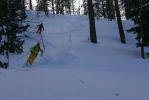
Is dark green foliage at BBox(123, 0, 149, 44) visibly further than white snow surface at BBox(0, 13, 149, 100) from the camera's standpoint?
Yes

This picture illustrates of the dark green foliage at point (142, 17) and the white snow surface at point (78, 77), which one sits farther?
the dark green foliage at point (142, 17)

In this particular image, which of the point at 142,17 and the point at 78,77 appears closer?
the point at 78,77

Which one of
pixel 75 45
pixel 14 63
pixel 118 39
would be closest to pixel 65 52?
pixel 75 45

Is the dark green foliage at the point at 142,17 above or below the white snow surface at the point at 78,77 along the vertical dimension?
above

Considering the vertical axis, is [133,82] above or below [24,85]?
below

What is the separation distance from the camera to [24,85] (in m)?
6.26

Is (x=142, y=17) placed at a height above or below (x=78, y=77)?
above

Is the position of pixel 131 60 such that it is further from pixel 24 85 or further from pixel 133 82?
pixel 24 85

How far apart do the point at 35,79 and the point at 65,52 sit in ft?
32.7

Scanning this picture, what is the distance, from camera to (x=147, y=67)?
13734 millimetres

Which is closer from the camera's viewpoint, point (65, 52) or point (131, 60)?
point (131, 60)

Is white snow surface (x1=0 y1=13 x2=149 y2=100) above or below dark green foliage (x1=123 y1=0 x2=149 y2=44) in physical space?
below

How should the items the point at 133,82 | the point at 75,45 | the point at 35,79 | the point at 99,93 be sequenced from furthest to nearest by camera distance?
the point at 75,45, the point at 133,82, the point at 35,79, the point at 99,93

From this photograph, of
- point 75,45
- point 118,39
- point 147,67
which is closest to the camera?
point 147,67
